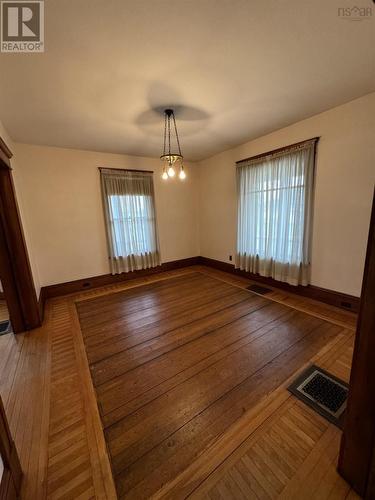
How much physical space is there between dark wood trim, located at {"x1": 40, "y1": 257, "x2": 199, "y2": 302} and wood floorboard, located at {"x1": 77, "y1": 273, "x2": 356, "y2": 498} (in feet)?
2.02

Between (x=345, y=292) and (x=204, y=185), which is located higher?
(x=204, y=185)

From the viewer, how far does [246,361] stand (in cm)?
193

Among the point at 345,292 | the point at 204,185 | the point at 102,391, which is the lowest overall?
the point at 102,391

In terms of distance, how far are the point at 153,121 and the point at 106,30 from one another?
4.42 feet

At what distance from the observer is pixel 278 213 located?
3287 mm

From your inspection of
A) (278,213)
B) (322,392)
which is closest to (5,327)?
(322,392)

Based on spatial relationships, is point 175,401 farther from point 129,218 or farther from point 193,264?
point 193,264

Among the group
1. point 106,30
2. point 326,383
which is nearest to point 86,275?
point 106,30

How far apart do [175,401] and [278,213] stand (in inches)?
118

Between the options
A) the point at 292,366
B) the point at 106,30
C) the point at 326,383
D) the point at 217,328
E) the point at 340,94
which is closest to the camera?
the point at 106,30

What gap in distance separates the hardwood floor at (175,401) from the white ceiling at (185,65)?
8.78ft

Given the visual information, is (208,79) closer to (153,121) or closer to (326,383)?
(153,121)

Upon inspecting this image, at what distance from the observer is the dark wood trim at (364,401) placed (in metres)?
0.89

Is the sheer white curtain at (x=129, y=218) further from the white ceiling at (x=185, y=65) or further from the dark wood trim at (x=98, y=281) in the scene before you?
the white ceiling at (x=185, y=65)
